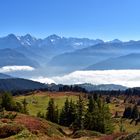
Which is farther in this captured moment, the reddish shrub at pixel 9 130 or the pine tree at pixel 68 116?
the pine tree at pixel 68 116

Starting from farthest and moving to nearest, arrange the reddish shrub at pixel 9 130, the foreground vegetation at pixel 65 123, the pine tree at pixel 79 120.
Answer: the pine tree at pixel 79 120 → the foreground vegetation at pixel 65 123 → the reddish shrub at pixel 9 130

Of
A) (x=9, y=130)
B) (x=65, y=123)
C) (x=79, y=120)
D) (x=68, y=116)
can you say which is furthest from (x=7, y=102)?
(x=9, y=130)

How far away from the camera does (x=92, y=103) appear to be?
107688 mm

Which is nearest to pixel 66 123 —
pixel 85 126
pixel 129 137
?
pixel 85 126

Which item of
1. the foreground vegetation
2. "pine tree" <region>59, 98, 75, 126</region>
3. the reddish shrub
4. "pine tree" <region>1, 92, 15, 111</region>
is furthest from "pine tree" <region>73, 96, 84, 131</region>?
the reddish shrub

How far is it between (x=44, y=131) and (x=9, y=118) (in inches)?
403

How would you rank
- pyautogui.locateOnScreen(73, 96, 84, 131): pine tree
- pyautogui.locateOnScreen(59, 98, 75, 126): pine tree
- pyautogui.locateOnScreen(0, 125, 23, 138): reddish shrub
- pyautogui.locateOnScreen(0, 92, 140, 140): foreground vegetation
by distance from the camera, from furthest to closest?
pyautogui.locateOnScreen(59, 98, 75, 126): pine tree
pyautogui.locateOnScreen(73, 96, 84, 131): pine tree
pyautogui.locateOnScreen(0, 92, 140, 140): foreground vegetation
pyautogui.locateOnScreen(0, 125, 23, 138): reddish shrub

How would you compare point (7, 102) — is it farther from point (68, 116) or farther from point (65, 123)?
point (68, 116)

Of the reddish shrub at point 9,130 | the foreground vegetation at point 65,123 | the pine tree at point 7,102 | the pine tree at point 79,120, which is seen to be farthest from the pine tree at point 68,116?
the reddish shrub at point 9,130

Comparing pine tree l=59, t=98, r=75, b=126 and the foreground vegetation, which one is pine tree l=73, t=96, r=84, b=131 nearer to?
the foreground vegetation

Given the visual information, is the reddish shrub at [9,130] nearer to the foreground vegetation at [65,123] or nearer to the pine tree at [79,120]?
the foreground vegetation at [65,123]

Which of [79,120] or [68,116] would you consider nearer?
[79,120]

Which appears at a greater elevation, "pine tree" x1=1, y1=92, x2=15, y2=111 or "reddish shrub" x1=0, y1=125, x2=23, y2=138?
"pine tree" x1=1, y1=92, x2=15, y2=111

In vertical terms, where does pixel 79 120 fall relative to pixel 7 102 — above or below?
below
